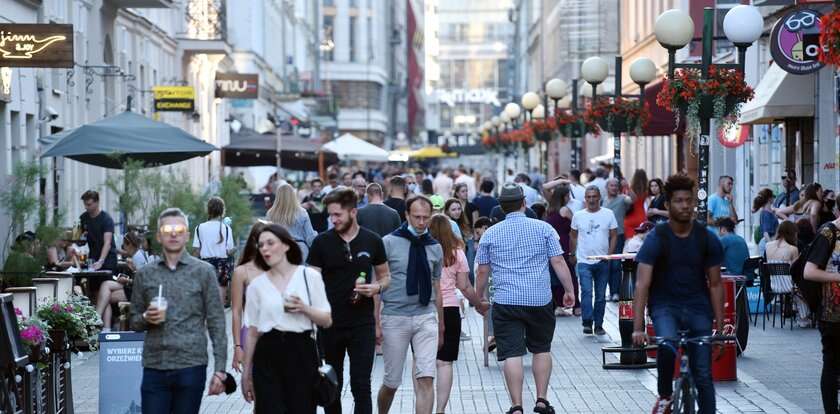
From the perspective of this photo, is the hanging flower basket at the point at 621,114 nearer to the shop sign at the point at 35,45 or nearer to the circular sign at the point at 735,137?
the circular sign at the point at 735,137

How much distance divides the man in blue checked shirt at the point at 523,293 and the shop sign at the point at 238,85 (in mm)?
32069

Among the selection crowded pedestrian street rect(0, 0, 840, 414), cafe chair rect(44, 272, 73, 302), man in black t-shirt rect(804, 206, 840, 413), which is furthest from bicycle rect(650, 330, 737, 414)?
cafe chair rect(44, 272, 73, 302)

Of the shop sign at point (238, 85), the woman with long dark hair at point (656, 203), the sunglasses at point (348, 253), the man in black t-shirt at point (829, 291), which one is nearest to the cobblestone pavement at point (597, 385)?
the man in black t-shirt at point (829, 291)

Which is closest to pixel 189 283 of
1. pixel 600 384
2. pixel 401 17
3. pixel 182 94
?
pixel 600 384

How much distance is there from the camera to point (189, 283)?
9.40 m

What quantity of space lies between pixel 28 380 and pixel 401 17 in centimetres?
15859

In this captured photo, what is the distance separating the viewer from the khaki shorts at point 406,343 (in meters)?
11.5

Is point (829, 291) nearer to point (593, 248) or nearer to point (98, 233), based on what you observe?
point (593, 248)

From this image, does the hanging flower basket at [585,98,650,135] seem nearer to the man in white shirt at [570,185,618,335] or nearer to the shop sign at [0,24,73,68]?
the man in white shirt at [570,185,618,335]

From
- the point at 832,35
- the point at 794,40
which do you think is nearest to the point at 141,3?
the point at 794,40

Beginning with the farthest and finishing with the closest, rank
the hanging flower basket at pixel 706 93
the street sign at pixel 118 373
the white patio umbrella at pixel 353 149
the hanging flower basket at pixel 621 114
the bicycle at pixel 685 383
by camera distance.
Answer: the white patio umbrella at pixel 353 149 → the hanging flower basket at pixel 621 114 → the hanging flower basket at pixel 706 93 → the street sign at pixel 118 373 → the bicycle at pixel 685 383

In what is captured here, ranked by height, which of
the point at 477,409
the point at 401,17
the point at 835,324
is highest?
the point at 401,17

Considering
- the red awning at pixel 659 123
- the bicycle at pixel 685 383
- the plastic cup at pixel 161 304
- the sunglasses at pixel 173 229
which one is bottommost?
the bicycle at pixel 685 383

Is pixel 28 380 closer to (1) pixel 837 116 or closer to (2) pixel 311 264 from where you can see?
→ (2) pixel 311 264
